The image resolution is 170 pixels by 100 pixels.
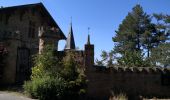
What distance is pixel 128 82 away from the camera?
65.5 ft

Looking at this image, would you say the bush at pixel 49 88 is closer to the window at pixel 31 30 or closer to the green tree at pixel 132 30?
the window at pixel 31 30

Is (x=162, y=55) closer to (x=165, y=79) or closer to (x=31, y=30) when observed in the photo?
(x=31, y=30)

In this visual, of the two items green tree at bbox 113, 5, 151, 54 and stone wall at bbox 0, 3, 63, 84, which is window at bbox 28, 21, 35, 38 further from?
green tree at bbox 113, 5, 151, 54

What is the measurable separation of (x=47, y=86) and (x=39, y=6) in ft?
54.2

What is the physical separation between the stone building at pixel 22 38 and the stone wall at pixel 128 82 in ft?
3.93

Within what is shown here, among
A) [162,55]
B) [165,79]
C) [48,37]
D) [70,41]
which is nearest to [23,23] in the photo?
[48,37]

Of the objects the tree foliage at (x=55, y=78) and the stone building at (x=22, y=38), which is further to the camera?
the stone building at (x=22, y=38)

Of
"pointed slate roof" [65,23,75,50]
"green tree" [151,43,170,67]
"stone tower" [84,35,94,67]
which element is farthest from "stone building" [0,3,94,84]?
"green tree" [151,43,170,67]

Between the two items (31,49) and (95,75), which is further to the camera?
(31,49)

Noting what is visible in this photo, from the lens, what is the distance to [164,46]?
1929 inches

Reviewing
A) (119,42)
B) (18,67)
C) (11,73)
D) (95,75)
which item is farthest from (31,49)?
(119,42)

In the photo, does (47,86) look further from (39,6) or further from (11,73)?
(39,6)

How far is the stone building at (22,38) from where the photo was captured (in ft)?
68.2

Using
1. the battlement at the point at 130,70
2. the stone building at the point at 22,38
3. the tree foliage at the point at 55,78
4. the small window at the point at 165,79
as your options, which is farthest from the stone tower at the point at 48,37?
the small window at the point at 165,79
